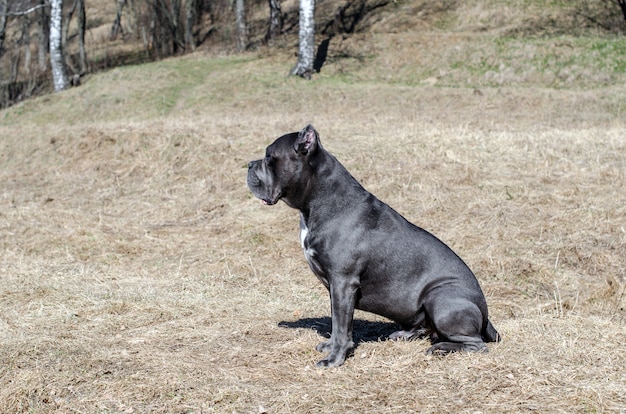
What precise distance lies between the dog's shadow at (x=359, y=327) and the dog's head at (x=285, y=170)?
5.04 feet

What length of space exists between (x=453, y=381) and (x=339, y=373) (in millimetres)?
924

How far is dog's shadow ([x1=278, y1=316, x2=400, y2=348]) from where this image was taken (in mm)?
6940

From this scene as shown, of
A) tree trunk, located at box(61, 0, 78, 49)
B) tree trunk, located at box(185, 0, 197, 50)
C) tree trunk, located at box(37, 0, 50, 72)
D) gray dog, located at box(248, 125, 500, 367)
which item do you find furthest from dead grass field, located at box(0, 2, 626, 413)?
tree trunk, located at box(37, 0, 50, 72)

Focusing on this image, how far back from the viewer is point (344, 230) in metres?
6.14

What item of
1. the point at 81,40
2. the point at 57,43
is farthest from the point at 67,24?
the point at 57,43

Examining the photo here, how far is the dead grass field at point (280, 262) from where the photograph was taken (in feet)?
18.2

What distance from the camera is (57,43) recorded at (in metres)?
31.0

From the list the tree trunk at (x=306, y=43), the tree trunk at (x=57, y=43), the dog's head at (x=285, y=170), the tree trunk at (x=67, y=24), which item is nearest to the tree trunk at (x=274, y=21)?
the tree trunk at (x=306, y=43)

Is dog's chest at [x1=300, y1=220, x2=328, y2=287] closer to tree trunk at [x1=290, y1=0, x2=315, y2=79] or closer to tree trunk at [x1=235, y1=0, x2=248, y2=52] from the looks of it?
tree trunk at [x1=290, y1=0, x2=315, y2=79]

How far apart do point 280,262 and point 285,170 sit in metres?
4.49

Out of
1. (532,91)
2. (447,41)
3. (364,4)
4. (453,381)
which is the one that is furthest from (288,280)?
(364,4)

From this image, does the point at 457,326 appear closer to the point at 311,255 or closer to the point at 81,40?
the point at 311,255

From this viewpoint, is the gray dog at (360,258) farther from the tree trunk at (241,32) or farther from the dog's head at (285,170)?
the tree trunk at (241,32)

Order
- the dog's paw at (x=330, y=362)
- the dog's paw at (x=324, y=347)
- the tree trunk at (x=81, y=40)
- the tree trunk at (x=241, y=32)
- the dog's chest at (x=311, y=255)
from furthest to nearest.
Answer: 1. the tree trunk at (x=81, y=40)
2. the tree trunk at (x=241, y=32)
3. the dog's paw at (x=324, y=347)
4. the dog's chest at (x=311, y=255)
5. the dog's paw at (x=330, y=362)
